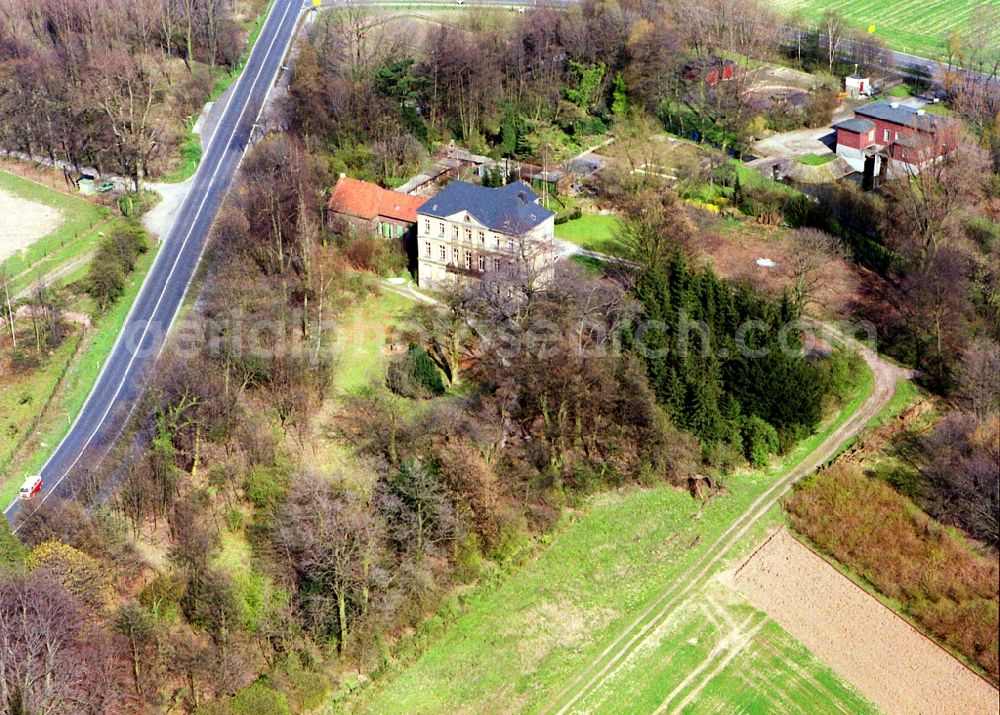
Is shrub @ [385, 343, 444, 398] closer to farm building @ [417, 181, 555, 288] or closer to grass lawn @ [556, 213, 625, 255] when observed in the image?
farm building @ [417, 181, 555, 288]

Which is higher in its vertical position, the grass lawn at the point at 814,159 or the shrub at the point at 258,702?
the grass lawn at the point at 814,159

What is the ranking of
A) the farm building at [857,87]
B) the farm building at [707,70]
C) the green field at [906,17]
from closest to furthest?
1. the farm building at [707,70]
2. the farm building at [857,87]
3. the green field at [906,17]

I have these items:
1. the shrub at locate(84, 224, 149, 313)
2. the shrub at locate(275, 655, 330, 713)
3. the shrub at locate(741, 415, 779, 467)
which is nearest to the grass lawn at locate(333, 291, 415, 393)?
the shrub at locate(84, 224, 149, 313)

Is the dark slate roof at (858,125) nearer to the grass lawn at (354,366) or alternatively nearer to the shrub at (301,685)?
the grass lawn at (354,366)

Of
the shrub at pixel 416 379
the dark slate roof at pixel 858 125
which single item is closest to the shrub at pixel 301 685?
the shrub at pixel 416 379

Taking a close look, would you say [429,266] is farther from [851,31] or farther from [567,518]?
[851,31]

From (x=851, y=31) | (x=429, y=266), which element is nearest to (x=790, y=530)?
(x=429, y=266)
